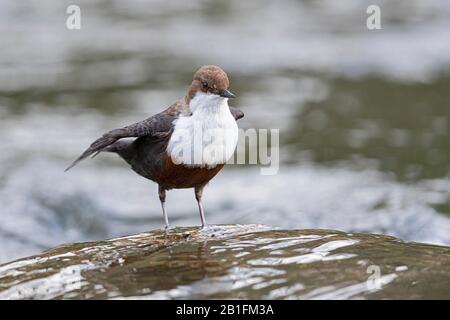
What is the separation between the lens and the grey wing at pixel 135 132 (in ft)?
16.7

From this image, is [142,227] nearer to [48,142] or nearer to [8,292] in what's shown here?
[48,142]

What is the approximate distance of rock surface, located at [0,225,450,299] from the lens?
3.88m

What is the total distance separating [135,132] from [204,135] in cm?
43

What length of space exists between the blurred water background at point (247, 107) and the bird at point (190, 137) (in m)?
2.36

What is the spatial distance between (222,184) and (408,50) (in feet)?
15.5

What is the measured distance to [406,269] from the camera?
165 inches

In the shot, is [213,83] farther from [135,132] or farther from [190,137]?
[135,132]
